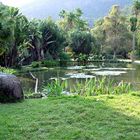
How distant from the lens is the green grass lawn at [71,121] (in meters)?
5.80

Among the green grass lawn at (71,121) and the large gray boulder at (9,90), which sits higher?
the large gray boulder at (9,90)

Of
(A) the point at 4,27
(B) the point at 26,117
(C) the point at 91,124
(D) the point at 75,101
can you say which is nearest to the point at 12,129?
(B) the point at 26,117

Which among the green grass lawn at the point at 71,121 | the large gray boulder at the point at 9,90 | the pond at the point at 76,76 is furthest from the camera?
the pond at the point at 76,76

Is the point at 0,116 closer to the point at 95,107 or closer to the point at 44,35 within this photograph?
the point at 95,107

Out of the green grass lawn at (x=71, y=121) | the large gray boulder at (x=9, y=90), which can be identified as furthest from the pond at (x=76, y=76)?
the green grass lawn at (x=71, y=121)

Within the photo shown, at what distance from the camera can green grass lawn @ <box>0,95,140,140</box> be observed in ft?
19.0

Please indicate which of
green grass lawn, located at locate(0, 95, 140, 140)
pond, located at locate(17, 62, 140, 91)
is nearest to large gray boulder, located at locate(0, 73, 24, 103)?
green grass lawn, located at locate(0, 95, 140, 140)

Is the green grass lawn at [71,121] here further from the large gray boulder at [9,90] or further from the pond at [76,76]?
the pond at [76,76]

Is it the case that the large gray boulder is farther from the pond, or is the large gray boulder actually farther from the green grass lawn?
the pond

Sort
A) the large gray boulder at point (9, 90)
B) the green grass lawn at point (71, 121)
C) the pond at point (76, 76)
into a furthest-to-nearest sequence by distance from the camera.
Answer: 1. the pond at point (76, 76)
2. the large gray boulder at point (9, 90)
3. the green grass lawn at point (71, 121)

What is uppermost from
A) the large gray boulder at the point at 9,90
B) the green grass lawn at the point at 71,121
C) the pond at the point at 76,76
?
the large gray boulder at the point at 9,90

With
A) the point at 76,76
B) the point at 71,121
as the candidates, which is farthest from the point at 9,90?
the point at 76,76

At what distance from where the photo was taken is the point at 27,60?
4706 cm

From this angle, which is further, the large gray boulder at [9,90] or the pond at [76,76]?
the pond at [76,76]
